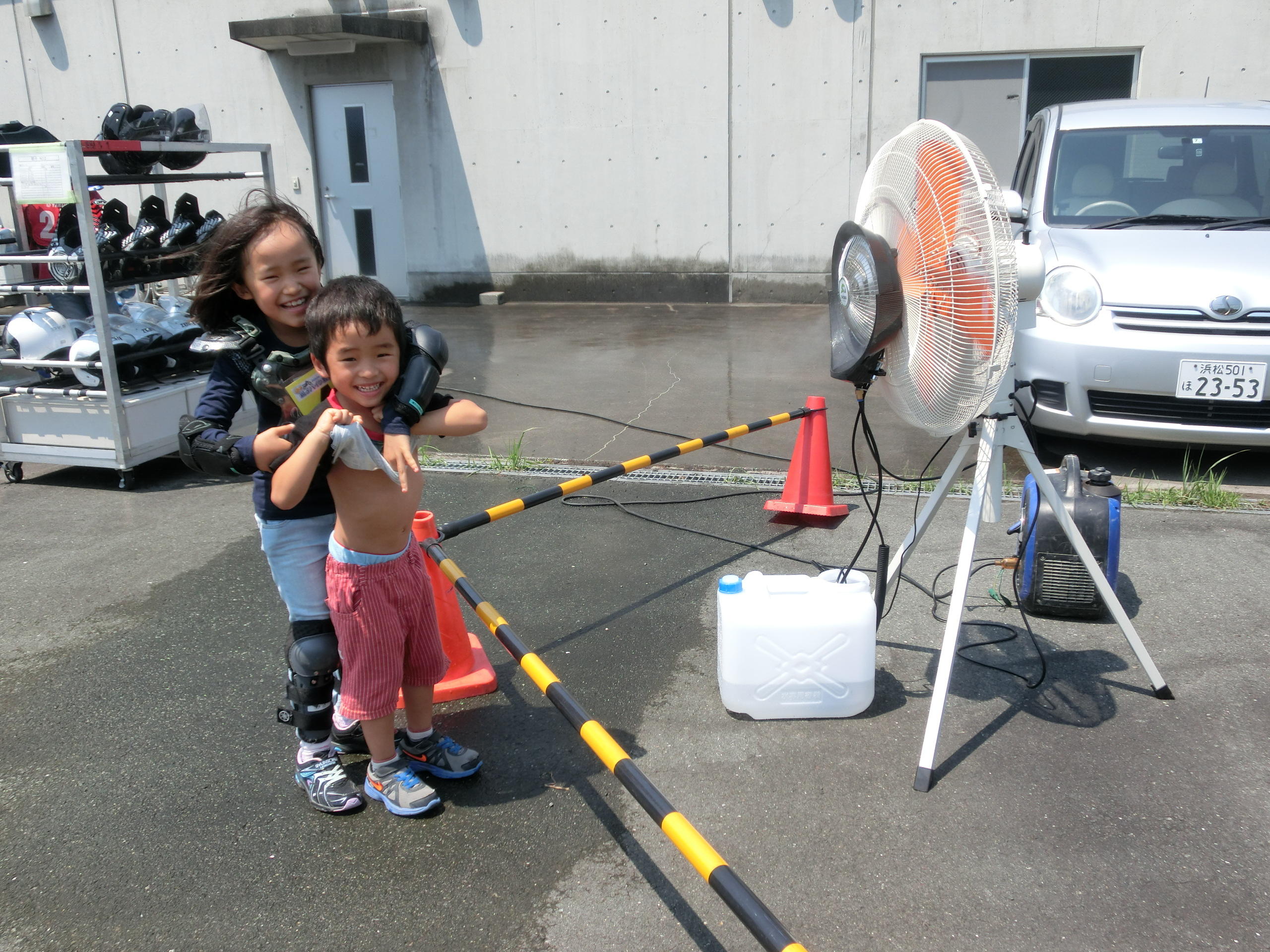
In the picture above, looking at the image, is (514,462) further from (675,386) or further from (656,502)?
(675,386)

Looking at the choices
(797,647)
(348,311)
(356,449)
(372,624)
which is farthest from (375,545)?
(797,647)

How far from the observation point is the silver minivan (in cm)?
501

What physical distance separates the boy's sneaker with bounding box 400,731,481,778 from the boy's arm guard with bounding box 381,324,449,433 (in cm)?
104

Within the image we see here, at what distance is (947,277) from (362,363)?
1546 millimetres

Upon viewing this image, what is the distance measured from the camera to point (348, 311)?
2.38m

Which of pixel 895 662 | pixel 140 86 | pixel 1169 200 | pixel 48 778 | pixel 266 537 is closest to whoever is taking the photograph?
pixel 266 537

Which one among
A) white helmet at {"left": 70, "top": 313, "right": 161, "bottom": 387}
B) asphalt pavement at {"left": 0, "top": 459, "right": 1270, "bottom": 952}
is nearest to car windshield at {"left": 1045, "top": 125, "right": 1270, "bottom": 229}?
asphalt pavement at {"left": 0, "top": 459, "right": 1270, "bottom": 952}

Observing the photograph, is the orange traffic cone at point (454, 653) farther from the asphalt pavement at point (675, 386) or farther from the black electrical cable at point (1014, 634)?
the asphalt pavement at point (675, 386)

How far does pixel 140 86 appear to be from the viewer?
41.9 ft

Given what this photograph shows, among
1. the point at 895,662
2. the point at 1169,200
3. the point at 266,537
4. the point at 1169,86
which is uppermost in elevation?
the point at 1169,86

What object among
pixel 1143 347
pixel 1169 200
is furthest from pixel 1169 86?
pixel 1143 347

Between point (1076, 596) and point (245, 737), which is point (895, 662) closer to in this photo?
point (1076, 596)

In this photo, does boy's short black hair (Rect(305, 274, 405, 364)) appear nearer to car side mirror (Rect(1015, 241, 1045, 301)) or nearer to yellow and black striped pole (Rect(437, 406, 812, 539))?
yellow and black striped pole (Rect(437, 406, 812, 539))

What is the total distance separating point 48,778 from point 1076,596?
11.8 feet
